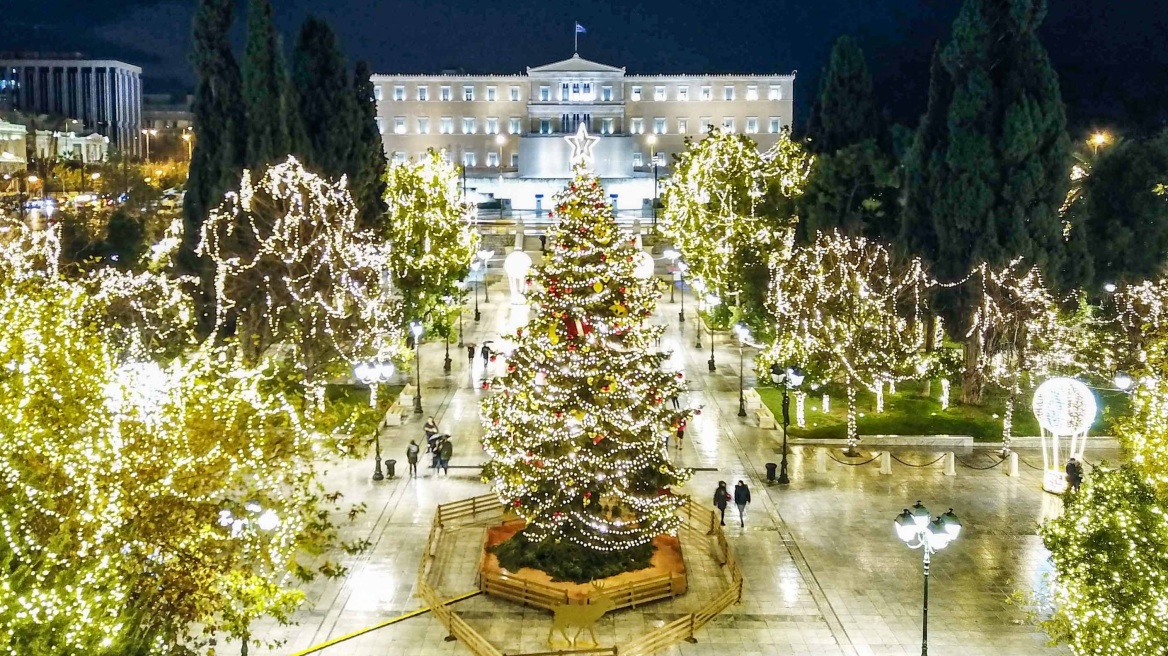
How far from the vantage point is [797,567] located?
18922 mm

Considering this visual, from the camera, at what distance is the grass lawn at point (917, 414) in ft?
92.9

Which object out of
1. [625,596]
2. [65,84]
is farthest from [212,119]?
[65,84]

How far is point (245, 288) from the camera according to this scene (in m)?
30.8

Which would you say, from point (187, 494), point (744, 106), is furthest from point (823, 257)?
point (744, 106)

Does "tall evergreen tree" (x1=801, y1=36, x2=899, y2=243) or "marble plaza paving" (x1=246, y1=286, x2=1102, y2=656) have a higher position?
"tall evergreen tree" (x1=801, y1=36, x2=899, y2=243)

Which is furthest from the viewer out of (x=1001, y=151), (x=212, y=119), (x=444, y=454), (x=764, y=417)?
(x=212, y=119)

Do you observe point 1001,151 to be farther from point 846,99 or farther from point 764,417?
point 846,99

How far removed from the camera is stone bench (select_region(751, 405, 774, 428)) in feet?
95.8

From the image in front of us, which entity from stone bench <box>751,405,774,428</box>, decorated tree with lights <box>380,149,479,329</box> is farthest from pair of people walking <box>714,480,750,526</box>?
decorated tree with lights <box>380,149,479,329</box>

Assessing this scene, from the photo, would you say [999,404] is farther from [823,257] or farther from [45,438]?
[45,438]

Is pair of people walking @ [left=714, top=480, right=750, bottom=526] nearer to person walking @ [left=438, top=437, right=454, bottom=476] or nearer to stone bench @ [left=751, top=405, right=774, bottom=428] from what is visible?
person walking @ [left=438, top=437, right=454, bottom=476]

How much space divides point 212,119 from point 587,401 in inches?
800

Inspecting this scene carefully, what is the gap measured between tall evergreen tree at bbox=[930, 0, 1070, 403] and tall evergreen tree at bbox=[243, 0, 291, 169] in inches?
824

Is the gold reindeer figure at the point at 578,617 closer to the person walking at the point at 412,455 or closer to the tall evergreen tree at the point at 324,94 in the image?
the person walking at the point at 412,455
